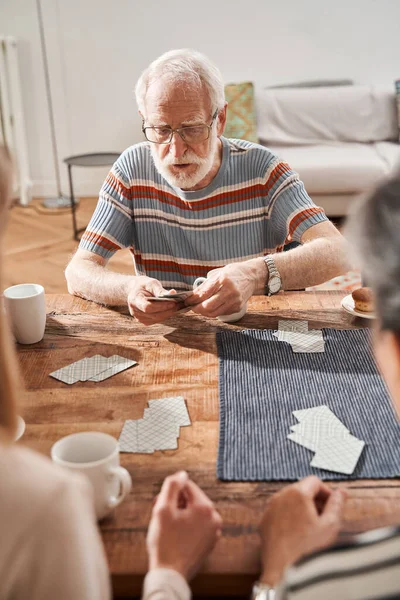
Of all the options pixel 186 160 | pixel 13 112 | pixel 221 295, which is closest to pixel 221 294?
pixel 221 295

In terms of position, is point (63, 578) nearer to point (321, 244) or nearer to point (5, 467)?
point (5, 467)

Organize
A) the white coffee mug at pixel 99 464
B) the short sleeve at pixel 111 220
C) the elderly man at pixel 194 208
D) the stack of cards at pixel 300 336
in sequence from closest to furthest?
1. the white coffee mug at pixel 99 464
2. the stack of cards at pixel 300 336
3. the elderly man at pixel 194 208
4. the short sleeve at pixel 111 220

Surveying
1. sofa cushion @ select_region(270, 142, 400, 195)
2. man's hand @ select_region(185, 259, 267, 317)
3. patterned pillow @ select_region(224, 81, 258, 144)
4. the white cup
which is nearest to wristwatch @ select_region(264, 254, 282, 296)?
man's hand @ select_region(185, 259, 267, 317)

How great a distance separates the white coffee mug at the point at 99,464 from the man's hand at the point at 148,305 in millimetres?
580

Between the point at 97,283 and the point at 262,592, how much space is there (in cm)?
108

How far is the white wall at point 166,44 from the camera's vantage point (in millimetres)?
4996

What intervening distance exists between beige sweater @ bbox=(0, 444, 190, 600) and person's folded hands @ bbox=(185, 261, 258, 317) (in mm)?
928

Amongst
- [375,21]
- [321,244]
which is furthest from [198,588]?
[375,21]

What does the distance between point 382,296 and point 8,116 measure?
5.17 metres

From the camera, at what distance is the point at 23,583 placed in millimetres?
610

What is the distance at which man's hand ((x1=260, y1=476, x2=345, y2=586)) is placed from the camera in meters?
0.86

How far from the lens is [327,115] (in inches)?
192

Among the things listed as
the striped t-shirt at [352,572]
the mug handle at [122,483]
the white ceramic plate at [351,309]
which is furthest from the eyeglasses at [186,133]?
the striped t-shirt at [352,572]

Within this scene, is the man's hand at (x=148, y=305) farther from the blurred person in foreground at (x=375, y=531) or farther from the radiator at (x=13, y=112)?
the radiator at (x=13, y=112)
